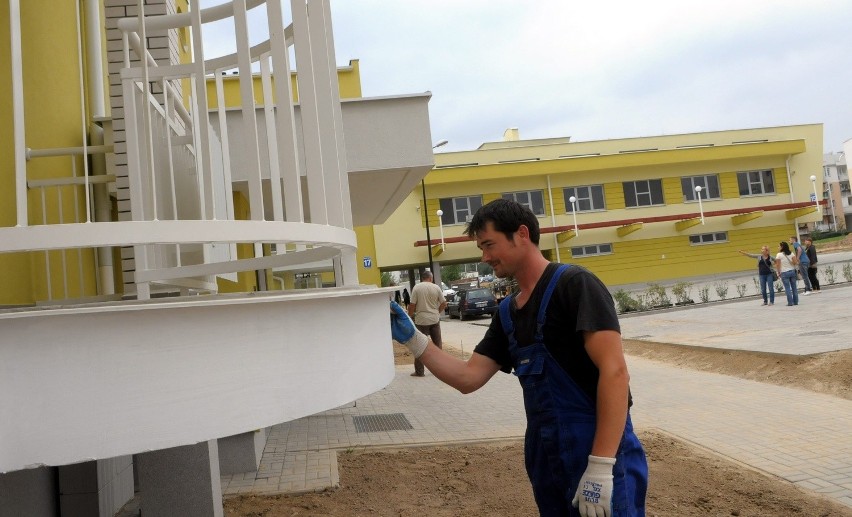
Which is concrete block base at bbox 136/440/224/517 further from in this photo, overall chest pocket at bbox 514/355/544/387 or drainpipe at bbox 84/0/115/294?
overall chest pocket at bbox 514/355/544/387

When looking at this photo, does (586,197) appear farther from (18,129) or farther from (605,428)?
(18,129)

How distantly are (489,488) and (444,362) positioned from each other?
276 cm

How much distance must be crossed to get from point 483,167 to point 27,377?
124ft

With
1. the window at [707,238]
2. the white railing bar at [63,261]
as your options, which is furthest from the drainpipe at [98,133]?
the window at [707,238]

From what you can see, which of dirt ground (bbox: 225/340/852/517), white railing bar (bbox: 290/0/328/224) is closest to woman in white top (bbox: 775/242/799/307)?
dirt ground (bbox: 225/340/852/517)

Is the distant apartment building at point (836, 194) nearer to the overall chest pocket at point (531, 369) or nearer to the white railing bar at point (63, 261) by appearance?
the white railing bar at point (63, 261)

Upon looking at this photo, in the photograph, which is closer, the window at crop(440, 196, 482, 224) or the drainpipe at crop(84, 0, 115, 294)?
the drainpipe at crop(84, 0, 115, 294)

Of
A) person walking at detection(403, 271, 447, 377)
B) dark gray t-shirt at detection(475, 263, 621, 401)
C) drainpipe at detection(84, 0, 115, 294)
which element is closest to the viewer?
dark gray t-shirt at detection(475, 263, 621, 401)

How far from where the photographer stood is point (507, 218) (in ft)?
10.1

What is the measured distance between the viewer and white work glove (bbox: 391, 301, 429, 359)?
11.3ft

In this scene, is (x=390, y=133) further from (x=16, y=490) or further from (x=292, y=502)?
(x=16, y=490)

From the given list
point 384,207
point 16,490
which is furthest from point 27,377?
point 384,207

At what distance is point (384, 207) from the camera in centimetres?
1239

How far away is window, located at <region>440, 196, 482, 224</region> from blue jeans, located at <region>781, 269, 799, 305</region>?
22.0 metres
